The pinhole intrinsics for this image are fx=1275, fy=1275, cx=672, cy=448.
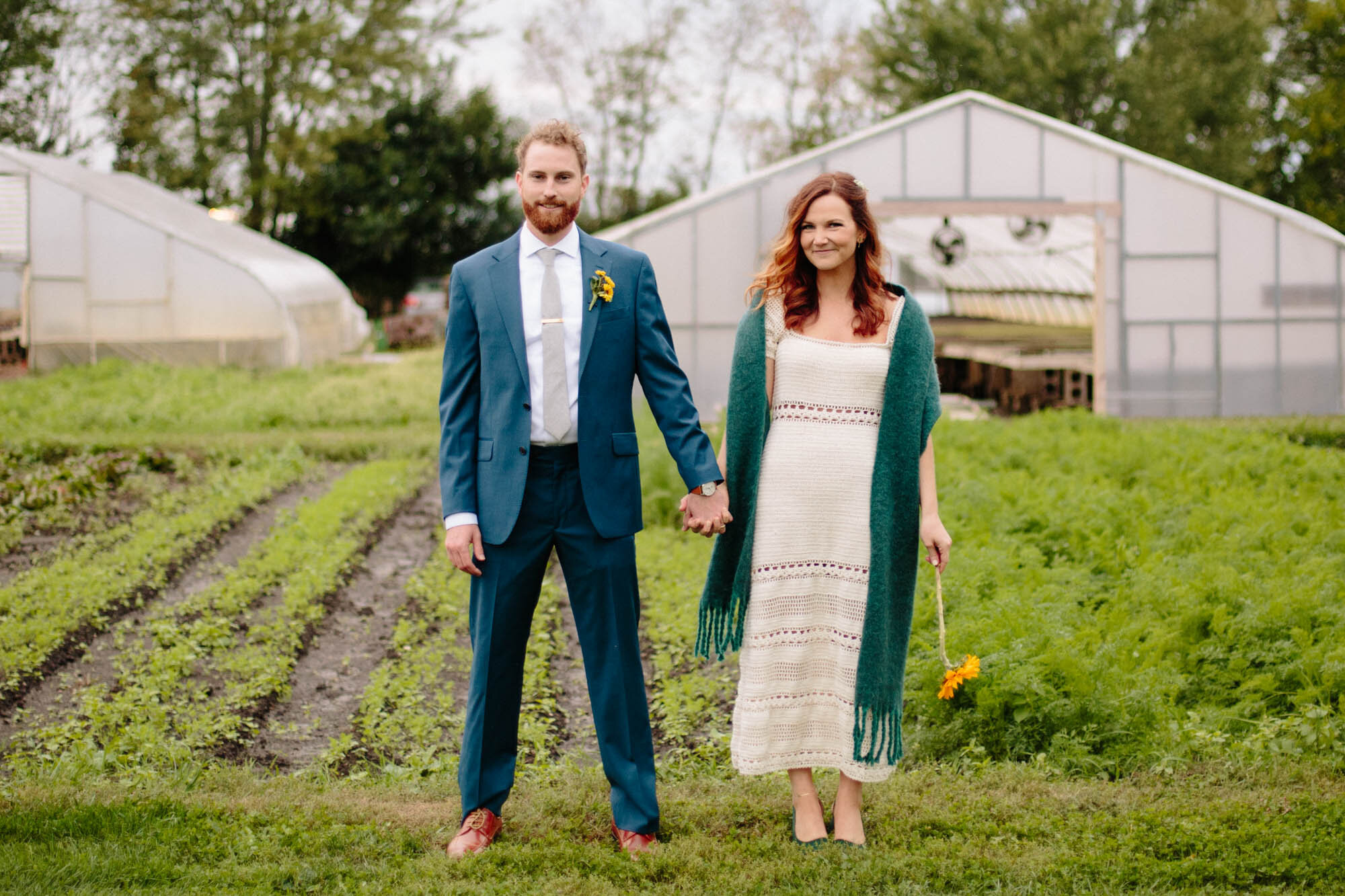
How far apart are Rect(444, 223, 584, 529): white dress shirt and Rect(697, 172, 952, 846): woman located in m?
0.42

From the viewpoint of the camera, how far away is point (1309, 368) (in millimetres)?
14297

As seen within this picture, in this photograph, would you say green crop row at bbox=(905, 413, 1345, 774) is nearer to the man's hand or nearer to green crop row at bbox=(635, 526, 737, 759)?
green crop row at bbox=(635, 526, 737, 759)

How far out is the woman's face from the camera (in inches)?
129

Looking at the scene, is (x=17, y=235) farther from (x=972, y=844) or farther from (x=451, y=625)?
(x=972, y=844)

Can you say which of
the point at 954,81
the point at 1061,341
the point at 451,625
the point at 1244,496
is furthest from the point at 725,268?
the point at 954,81

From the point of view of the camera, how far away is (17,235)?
17.4 metres

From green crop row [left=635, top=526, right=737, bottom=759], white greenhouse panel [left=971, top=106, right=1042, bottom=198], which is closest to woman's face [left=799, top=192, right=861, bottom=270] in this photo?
green crop row [left=635, top=526, right=737, bottom=759]

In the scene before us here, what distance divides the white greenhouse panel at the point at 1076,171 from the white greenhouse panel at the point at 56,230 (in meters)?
12.8

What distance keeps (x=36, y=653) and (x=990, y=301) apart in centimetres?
1921

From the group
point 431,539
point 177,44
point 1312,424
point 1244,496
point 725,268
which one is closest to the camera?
point 1244,496

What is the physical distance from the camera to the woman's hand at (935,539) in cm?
329

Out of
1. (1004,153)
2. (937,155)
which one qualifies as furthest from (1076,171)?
(937,155)

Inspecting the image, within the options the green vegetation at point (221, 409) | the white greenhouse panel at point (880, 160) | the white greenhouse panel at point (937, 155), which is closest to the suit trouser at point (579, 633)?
the green vegetation at point (221, 409)

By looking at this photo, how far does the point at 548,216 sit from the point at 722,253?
11.2 metres
